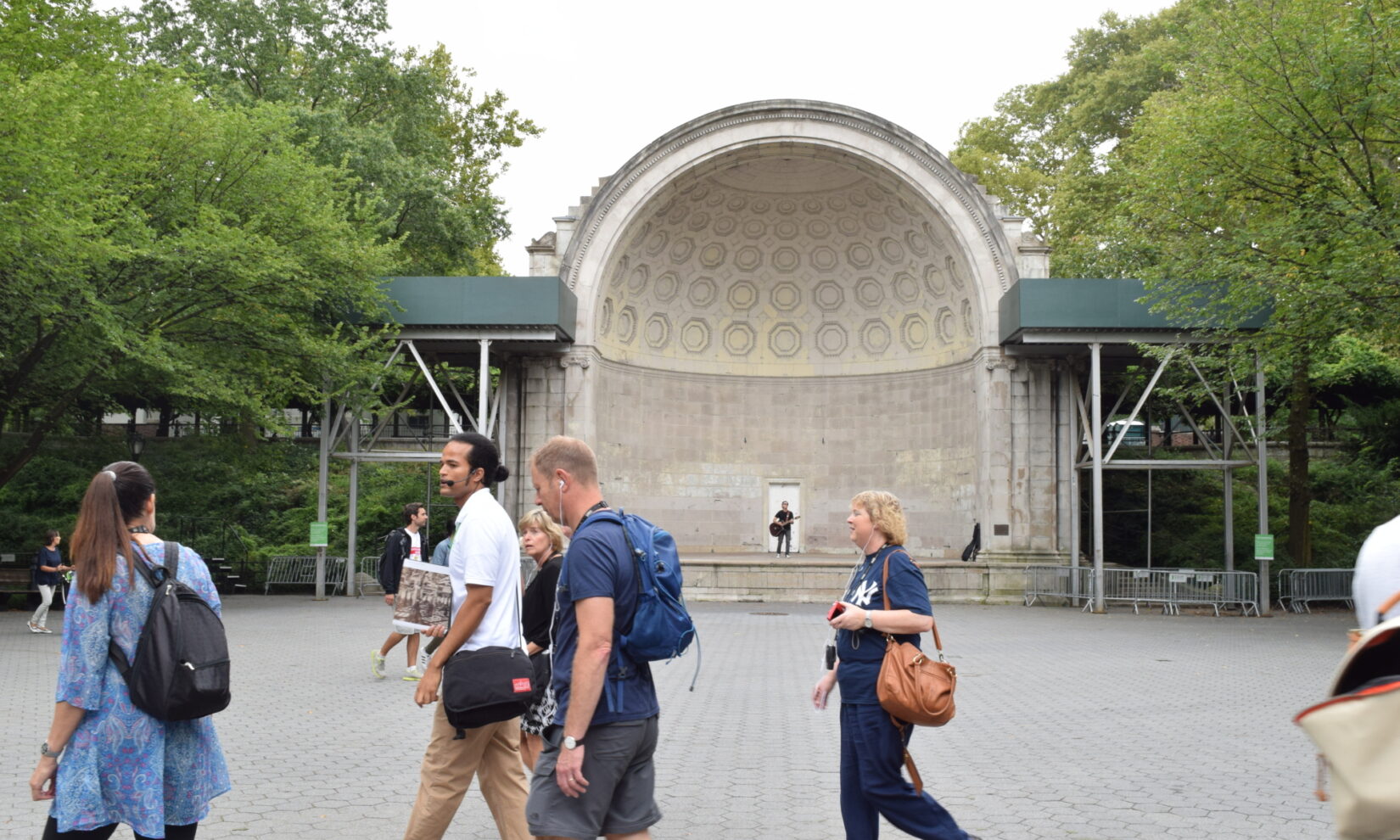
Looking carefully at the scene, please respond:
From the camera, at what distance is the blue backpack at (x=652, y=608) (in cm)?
399

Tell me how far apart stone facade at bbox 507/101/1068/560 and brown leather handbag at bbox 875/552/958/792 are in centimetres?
1981

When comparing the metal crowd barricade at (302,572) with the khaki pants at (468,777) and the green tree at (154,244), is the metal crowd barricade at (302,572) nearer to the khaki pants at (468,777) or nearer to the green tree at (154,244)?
the green tree at (154,244)

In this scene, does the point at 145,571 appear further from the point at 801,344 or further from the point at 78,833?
the point at 801,344

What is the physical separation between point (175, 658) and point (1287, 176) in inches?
756

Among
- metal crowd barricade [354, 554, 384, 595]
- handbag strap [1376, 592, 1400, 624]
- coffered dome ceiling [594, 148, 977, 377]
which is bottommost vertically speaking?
metal crowd barricade [354, 554, 384, 595]

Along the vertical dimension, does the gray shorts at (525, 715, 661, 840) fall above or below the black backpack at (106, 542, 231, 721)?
below

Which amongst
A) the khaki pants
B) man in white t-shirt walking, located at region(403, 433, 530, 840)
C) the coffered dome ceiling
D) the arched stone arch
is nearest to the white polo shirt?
man in white t-shirt walking, located at region(403, 433, 530, 840)

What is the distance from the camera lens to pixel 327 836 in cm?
588

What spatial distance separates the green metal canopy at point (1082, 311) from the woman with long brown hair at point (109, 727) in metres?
20.2

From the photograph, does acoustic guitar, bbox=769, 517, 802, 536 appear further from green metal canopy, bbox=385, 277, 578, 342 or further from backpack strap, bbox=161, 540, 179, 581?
backpack strap, bbox=161, 540, 179, 581

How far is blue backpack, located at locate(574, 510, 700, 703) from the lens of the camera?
3988 mm

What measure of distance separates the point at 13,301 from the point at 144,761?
16125mm

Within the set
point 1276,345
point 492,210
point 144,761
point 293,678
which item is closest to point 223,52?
point 492,210

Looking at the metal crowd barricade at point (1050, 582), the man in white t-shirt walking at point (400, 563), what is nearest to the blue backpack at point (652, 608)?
the man in white t-shirt walking at point (400, 563)
